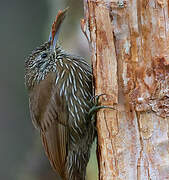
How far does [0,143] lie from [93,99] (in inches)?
219

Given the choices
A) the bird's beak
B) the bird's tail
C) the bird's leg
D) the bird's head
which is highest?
the bird's beak

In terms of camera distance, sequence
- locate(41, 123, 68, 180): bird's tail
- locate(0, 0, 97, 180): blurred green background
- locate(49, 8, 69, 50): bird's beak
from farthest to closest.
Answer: locate(0, 0, 97, 180): blurred green background
locate(41, 123, 68, 180): bird's tail
locate(49, 8, 69, 50): bird's beak

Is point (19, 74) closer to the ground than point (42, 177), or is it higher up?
higher up

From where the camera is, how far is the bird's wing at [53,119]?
4.29 m

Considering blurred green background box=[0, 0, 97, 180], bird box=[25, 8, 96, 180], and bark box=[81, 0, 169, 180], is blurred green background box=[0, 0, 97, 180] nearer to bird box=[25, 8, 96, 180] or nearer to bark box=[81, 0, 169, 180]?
bird box=[25, 8, 96, 180]

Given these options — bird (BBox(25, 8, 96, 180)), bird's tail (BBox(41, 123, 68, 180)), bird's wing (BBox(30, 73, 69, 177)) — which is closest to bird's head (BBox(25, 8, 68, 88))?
bird (BBox(25, 8, 96, 180))

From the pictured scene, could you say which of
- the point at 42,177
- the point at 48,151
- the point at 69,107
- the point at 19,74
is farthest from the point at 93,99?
the point at 19,74

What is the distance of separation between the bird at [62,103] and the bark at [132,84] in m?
0.56

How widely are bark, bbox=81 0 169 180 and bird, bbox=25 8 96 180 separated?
1.83ft

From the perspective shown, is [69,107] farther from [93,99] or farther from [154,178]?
[154,178]

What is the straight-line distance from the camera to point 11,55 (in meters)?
9.44

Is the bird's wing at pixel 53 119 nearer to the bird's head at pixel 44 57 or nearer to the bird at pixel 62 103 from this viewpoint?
the bird at pixel 62 103

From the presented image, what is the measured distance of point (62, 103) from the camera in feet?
14.0

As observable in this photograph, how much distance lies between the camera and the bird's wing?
429cm
